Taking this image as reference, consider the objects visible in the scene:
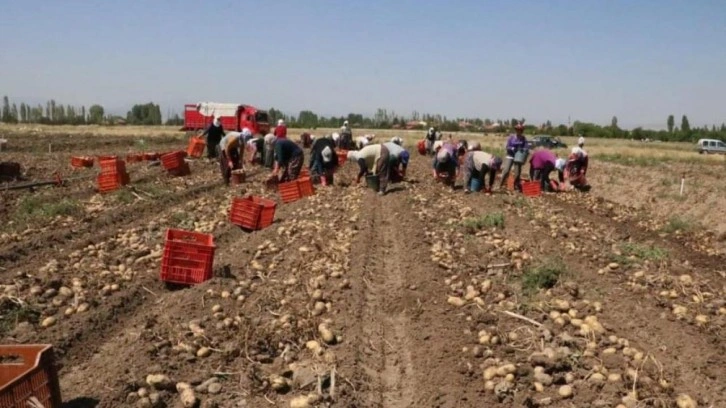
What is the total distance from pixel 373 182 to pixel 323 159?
1.36m

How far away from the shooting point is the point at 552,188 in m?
16.4

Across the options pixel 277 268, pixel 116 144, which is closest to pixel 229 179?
pixel 277 268

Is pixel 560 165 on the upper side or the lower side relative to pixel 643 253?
upper

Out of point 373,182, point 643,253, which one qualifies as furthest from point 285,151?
point 643,253

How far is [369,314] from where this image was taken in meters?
5.81

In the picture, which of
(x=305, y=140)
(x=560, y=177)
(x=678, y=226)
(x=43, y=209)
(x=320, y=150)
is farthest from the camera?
(x=305, y=140)

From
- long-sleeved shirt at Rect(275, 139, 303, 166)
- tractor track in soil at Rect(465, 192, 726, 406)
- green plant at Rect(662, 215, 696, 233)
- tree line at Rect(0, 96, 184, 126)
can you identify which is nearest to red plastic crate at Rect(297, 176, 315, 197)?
long-sleeved shirt at Rect(275, 139, 303, 166)

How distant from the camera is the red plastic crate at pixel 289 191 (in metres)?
12.0

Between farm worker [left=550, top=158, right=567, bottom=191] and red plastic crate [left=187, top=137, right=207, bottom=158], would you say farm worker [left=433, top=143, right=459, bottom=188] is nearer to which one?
farm worker [left=550, top=158, right=567, bottom=191]

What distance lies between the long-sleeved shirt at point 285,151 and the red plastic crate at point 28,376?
9.27 metres

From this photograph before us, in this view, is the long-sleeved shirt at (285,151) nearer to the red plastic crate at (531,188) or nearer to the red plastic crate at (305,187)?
the red plastic crate at (305,187)

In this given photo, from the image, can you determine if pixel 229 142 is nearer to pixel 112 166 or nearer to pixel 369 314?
pixel 112 166

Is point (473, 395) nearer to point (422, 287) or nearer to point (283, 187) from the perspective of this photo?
point (422, 287)

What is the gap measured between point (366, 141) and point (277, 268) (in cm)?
1259
